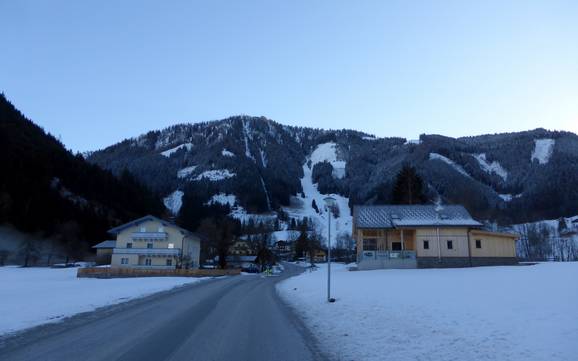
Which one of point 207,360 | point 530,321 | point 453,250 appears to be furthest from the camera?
point 453,250

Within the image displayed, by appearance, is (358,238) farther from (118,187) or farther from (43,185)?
(118,187)

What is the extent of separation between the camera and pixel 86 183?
107812 millimetres

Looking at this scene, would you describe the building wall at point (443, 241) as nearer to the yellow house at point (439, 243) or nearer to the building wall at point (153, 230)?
the yellow house at point (439, 243)

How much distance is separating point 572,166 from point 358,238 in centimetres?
19573

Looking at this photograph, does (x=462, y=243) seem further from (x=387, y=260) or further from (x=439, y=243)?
(x=387, y=260)

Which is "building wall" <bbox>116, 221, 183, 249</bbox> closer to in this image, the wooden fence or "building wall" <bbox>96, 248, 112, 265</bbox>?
the wooden fence

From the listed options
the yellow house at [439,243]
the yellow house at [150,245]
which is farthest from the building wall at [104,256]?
the yellow house at [439,243]

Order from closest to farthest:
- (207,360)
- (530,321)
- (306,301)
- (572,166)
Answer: (207,360)
(530,321)
(306,301)
(572,166)

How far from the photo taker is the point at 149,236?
65.8m

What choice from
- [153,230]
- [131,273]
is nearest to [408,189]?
[153,230]

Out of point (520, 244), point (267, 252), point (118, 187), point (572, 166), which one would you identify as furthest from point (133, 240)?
point (572, 166)

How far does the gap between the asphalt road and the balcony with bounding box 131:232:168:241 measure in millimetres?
52603

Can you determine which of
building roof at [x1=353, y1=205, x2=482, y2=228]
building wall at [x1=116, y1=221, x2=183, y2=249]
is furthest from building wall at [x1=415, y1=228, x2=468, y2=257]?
building wall at [x1=116, y1=221, x2=183, y2=249]

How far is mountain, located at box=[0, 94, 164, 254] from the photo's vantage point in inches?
3290
